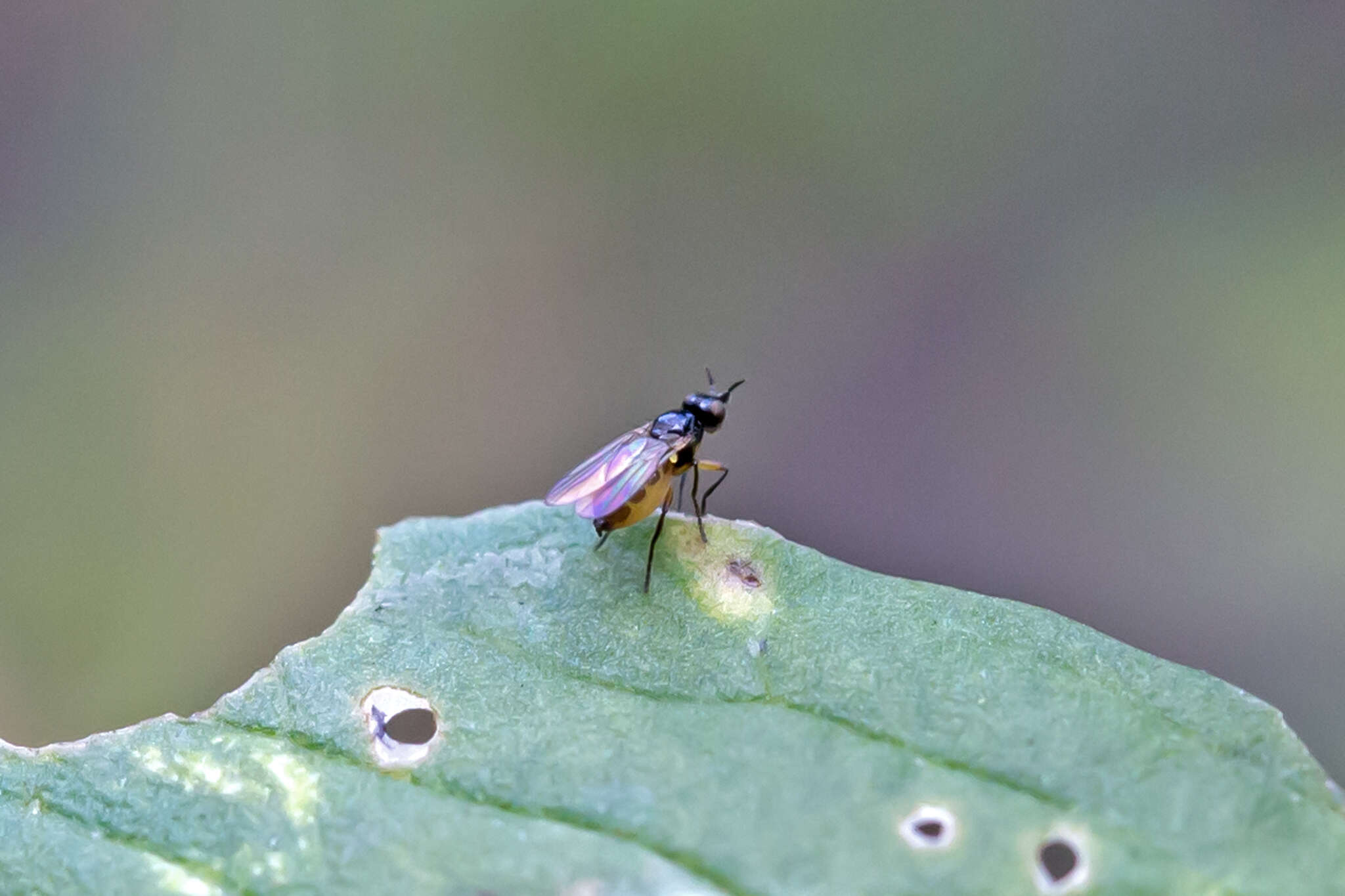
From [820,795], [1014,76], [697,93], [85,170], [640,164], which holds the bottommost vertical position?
[820,795]

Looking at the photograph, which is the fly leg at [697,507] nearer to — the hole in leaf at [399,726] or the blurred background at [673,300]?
the hole in leaf at [399,726]

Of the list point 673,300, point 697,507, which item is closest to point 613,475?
point 697,507

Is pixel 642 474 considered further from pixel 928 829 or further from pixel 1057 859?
pixel 1057 859

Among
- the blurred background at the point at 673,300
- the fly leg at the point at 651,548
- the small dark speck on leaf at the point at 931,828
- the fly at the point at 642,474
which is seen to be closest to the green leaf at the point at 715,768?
the small dark speck on leaf at the point at 931,828

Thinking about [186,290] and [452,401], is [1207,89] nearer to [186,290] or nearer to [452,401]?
[452,401]

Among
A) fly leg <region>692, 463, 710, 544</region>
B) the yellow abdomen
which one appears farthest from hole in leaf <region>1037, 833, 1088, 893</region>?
the yellow abdomen

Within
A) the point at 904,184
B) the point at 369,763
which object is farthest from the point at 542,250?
the point at 369,763
